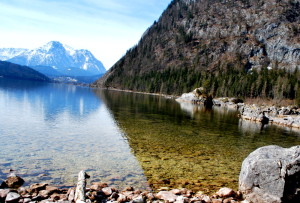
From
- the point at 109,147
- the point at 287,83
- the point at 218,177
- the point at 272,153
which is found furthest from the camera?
the point at 287,83

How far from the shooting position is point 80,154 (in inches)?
998

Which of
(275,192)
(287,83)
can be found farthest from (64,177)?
(287,83)

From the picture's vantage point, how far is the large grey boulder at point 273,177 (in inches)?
591

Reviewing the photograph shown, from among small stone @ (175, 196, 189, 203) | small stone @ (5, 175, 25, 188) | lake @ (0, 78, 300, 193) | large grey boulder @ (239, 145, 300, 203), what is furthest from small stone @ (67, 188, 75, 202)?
large grey boulder @ (239, 145, 300, 203)

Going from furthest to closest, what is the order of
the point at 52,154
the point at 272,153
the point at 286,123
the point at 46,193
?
1. the point at 286,123
2. the point at 52,154
3. the point at 272,153
4. the point at 46,193

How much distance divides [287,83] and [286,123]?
8674 cm

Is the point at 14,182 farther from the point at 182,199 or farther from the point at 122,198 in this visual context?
the point at 182,199

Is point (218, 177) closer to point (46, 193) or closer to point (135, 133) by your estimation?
point (46, 193)

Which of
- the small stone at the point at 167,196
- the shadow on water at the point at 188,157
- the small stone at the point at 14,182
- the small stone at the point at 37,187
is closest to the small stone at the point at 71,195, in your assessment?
the small stone at the point at 37,187

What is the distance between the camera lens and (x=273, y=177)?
50.1 feet

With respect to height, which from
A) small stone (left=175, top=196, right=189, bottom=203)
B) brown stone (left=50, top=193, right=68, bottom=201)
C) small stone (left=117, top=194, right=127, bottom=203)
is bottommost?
brown stone (left=50, top=193, right=68, bottom=201)

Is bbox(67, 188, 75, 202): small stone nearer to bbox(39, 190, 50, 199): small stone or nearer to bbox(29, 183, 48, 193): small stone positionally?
bbox(39, 190, 50, 199): small stone

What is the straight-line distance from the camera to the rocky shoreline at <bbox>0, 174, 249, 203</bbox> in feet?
45.6

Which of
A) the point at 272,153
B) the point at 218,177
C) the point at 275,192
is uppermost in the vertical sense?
the point at 272,153
